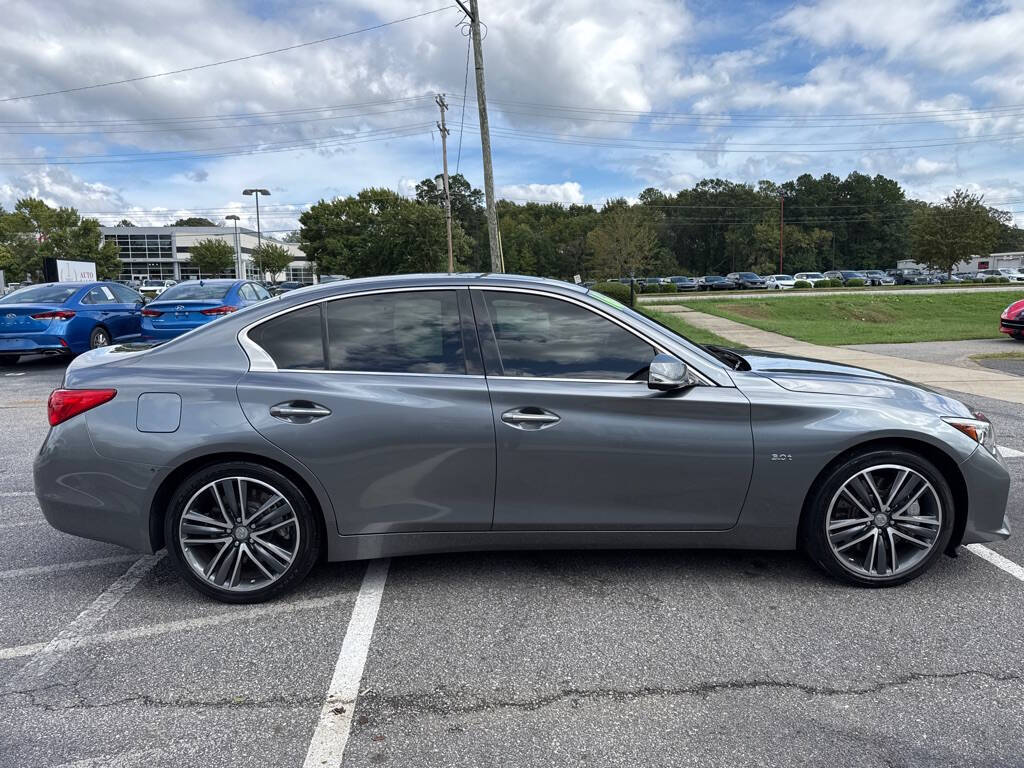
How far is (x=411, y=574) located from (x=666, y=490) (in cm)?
140

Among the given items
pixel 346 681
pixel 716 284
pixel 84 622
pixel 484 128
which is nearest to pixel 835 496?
pixel 346 681

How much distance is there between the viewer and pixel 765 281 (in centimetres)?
6112

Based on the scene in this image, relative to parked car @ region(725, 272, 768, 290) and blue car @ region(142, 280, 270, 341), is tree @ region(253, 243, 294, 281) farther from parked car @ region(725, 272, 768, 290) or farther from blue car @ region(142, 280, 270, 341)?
blue car @ region(142, 280, 270, 341)

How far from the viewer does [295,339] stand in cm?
337

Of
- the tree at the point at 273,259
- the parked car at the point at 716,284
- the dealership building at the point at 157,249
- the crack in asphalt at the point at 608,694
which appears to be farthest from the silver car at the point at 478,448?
the dealership building at the point at 157,249

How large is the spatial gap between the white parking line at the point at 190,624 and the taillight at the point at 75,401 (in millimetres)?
1012

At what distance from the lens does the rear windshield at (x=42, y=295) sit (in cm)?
1185

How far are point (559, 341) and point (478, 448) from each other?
25.6 inches

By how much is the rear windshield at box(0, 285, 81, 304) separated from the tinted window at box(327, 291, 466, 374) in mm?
10870

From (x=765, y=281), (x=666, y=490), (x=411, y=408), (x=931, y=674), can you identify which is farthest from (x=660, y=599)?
(x=765, y=281)

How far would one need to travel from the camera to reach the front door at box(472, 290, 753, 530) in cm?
321

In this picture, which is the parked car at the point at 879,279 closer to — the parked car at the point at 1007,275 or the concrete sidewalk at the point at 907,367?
the parked car at the point at 1007,275

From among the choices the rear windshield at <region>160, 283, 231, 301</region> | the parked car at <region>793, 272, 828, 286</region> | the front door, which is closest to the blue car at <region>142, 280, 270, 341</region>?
the rear windshield at <region>160, 283, 231, 301</region>

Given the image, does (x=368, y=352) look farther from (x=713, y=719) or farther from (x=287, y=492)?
(x=713, y=719)
